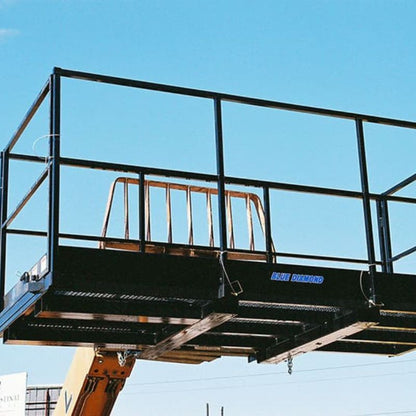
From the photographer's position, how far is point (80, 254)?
30.1 feet

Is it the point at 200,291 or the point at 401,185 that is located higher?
the point at 401,185

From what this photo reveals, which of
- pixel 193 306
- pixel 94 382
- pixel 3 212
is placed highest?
pixel 3 212

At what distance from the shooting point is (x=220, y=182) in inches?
390

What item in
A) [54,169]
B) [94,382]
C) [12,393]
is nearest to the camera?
[54,169]

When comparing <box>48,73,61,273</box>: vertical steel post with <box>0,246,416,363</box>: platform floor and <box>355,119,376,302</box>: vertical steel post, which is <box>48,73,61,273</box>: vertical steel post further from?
<box>355,119,376,302</box>: vertical steel post

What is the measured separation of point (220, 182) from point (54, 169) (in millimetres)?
1810

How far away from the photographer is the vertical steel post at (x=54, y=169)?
29.5 feet

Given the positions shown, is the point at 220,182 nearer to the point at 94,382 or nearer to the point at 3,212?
the point at 3,212

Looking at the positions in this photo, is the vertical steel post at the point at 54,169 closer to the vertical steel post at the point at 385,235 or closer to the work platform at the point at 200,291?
the work platform at the point at 200,291

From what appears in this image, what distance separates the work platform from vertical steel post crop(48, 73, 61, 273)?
12 millimetres

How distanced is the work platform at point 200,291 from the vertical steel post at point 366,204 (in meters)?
0.01

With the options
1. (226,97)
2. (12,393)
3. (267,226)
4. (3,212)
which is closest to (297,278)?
(267,226)

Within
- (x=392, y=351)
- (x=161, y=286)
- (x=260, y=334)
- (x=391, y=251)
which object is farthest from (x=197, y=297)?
(x=392, y=351)

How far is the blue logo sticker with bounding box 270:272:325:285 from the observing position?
32.7 feet
